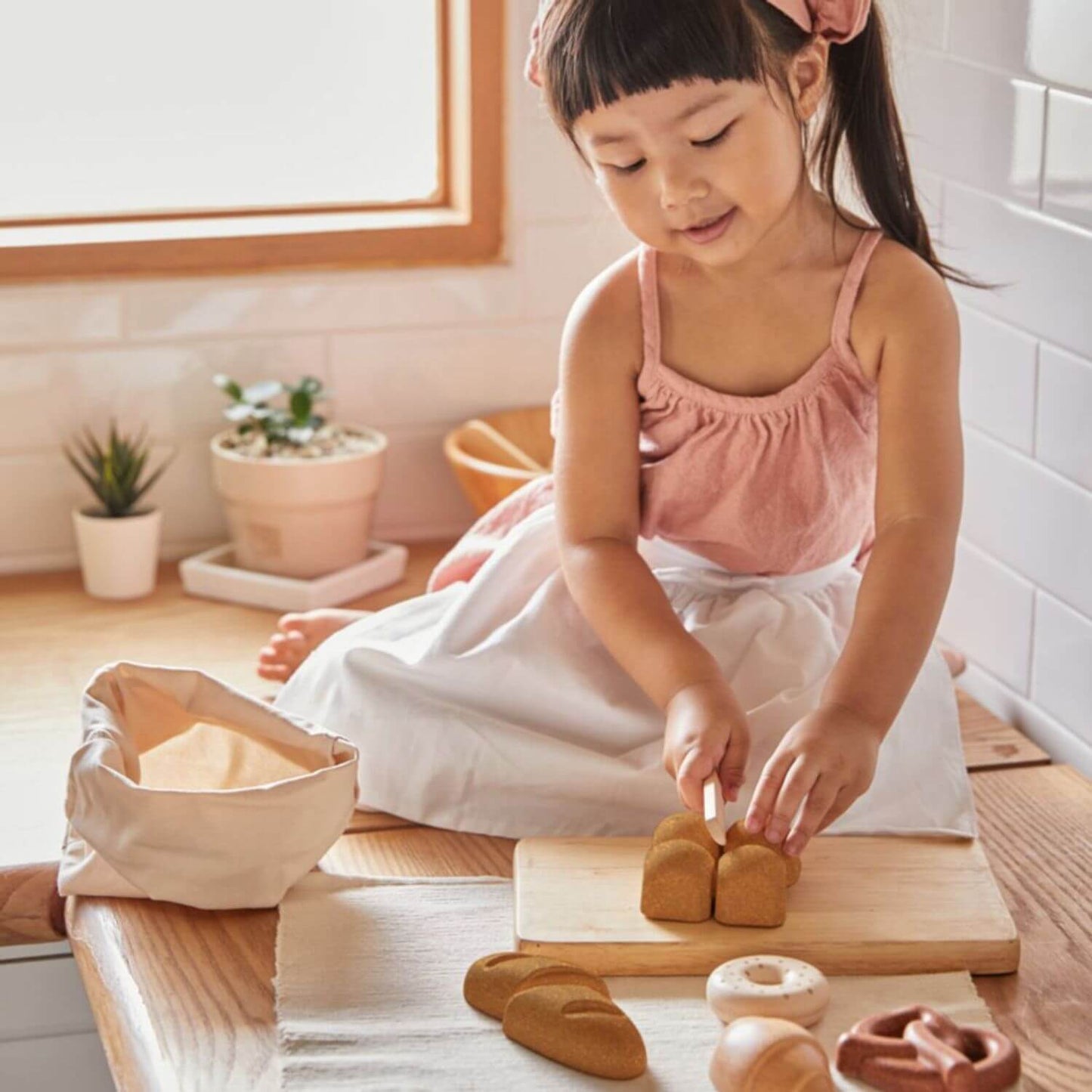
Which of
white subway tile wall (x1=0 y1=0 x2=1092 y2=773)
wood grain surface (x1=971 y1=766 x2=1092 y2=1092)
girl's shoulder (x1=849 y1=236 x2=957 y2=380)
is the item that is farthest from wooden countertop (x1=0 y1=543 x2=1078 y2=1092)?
girl's shoulder (x1=849 y1=236 x2=957 y2=380)

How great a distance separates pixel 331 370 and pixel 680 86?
83 centimetres

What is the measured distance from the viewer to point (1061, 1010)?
3.49 feet

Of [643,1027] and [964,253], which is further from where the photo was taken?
[964,253]

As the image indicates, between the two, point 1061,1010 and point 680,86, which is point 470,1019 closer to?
point 1061,1010

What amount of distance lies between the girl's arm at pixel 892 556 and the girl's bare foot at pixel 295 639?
0.52m

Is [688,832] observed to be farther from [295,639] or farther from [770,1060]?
[295,639]

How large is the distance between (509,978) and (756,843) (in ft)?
0.58

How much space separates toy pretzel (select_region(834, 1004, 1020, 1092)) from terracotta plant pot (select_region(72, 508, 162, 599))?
3.36 feet

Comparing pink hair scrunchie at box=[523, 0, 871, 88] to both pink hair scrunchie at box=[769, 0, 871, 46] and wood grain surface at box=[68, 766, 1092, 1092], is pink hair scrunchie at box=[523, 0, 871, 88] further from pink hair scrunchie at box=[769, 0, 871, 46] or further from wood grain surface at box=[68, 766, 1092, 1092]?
wood grain surface at box=[68, 766, 1092, 1092]

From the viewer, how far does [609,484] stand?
135cm

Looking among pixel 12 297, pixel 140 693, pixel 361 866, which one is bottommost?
pixel 361 866

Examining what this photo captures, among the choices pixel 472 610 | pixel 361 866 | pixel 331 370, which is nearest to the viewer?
pixel 361 866

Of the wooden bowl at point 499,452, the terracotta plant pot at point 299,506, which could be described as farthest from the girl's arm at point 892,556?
the terracotta plant pot at point 299,506

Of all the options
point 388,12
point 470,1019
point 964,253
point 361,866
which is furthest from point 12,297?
point 470,1019
